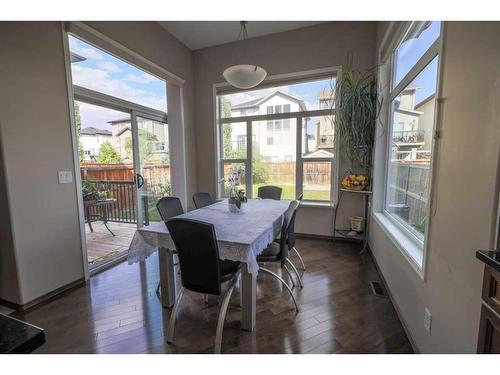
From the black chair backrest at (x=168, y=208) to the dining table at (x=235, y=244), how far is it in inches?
8.9

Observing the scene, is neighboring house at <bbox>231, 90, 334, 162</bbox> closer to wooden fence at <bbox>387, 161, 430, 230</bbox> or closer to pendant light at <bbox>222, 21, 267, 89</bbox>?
wooden fence at <bbox>387, 161, 430, 230</bbox>

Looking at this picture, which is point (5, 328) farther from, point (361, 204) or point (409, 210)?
point (361, 204)

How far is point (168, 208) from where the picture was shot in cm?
240

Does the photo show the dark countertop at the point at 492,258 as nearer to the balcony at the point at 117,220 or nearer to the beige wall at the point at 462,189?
the beige wall at the point at 462,189

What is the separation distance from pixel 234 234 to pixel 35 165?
6.14 feet

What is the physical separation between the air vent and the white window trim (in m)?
0.54

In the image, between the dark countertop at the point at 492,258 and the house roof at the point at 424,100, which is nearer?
the dark countertop at the point at 492,258

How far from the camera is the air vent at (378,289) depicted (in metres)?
2.24

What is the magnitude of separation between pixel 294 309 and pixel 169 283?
1.10 metres

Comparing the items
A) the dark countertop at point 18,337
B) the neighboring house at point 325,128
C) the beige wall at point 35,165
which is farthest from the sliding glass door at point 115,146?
the neighboring house at point 325,128

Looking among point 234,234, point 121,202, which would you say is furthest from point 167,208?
point 121,202

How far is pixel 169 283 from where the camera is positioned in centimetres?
206

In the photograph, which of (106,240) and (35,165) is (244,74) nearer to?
(35,165)

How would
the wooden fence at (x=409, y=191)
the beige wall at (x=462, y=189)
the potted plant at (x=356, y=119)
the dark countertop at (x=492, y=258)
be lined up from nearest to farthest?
the dark countertop at (x=492, y=258) → the beige wall at (x=462, y=189) → the wooden fence at (x=409, y=191) → the potted plant at (x=356, y=119)
